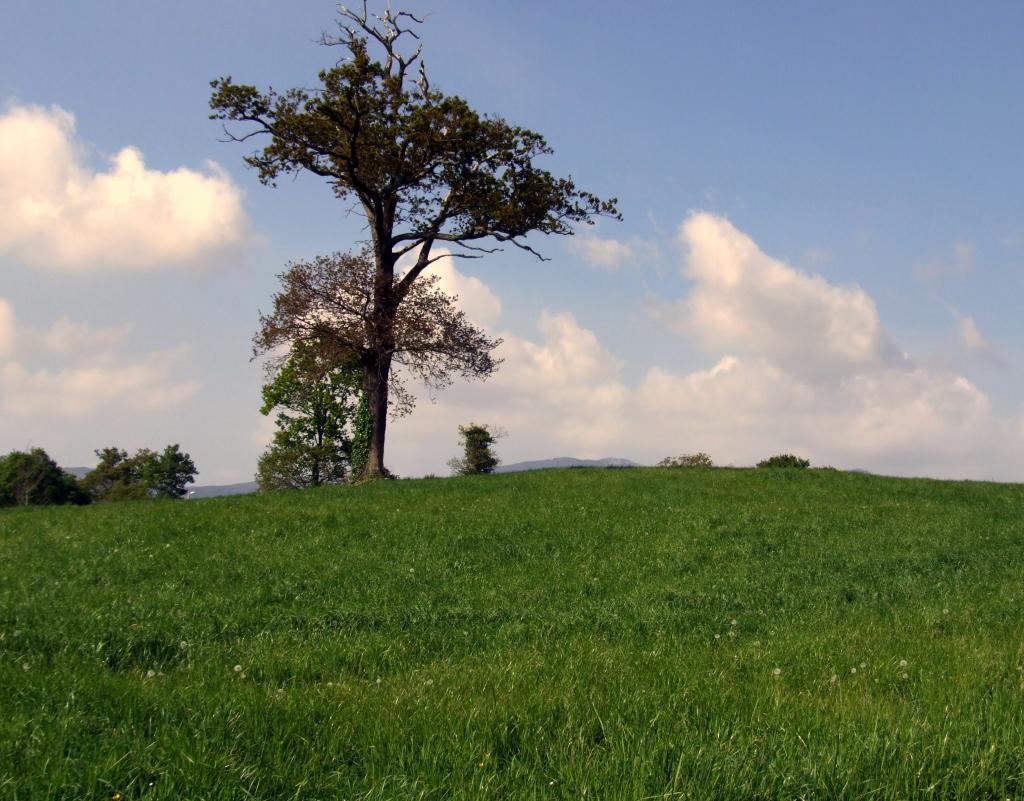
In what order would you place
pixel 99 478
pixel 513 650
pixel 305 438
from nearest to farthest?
pixel 513 650, pixel 305 438, pixel 99 478

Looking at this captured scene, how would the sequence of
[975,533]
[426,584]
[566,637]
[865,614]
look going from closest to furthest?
1. [566,637]
2. [865,614]
3. [426,584]
4. [975,533]

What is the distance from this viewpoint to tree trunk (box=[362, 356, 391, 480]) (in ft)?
119

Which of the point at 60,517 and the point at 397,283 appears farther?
the point at 397,283

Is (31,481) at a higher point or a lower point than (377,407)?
lower

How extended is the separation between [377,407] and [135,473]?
242ft

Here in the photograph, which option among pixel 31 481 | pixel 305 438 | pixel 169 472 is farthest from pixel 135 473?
pixel 305 438

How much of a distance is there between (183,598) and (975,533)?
20.1m

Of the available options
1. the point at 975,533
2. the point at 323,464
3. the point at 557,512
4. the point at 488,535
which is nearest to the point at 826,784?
the point at 488,535

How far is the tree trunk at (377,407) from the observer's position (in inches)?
1431

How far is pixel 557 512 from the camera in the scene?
22469mm

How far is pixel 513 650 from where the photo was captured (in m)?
10.0

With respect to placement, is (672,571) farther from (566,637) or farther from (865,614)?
(566,637)

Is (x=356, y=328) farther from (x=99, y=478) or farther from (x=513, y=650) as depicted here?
(x=99, y=478)

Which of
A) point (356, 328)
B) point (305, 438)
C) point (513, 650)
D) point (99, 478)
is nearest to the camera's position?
point (513, 650)
